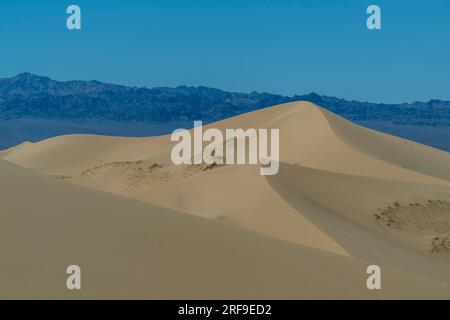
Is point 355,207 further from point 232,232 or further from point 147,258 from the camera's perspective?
point 147,258

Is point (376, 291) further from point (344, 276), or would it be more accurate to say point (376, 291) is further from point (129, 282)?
point (129, 282)

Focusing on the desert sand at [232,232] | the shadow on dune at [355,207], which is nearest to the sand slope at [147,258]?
the desert sand at [232,232]

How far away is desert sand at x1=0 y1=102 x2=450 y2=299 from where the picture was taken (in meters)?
4.89

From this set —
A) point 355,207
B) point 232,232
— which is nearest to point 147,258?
point 232,232

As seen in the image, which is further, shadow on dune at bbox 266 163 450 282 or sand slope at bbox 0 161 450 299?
shadow on dune at bbox 266 163 450 282

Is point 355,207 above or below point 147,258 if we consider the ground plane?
above

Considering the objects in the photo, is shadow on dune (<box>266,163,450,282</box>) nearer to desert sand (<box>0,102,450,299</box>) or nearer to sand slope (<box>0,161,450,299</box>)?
desert sand (<box>0,102,450,299</box>)

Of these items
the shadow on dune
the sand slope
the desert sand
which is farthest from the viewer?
the shadow on dune

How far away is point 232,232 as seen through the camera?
7.12 meters

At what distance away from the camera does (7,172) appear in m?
7.76

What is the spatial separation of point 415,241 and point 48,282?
10.9 m

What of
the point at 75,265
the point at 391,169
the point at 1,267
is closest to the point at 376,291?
the point at 75,265

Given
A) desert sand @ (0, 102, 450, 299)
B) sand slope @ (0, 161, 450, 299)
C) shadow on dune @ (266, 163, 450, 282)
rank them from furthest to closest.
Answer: shadow on dune @ (266, 163, 450, 282), desert sand @ (0, 102, 450, 299), sand slope @ (0, 161, 450, 299)

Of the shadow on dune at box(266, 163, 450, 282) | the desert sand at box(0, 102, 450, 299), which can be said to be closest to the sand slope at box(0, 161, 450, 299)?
the desert sand at box(0, 102, 450, 299)
